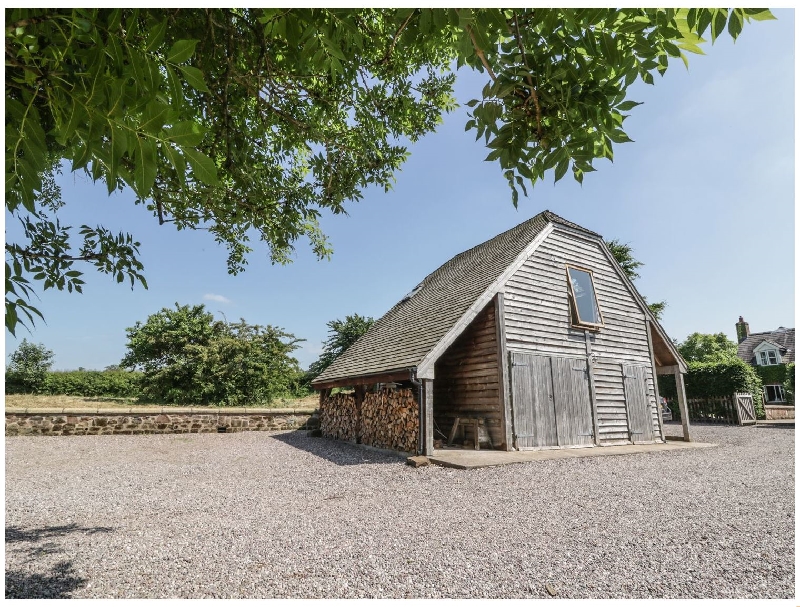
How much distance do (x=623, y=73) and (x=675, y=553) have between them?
12.2ft

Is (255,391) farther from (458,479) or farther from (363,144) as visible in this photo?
(363,144)

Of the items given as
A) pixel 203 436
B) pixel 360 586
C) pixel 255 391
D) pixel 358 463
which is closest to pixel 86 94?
pixel 360 586

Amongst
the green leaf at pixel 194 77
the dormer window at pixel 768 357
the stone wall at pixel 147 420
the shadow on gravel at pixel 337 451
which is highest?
the dormer window at pixel 768 357

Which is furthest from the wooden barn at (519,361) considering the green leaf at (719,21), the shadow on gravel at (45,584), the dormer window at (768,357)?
the dormer window at (768,357)

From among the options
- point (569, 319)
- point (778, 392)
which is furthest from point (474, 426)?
point (778, 392)

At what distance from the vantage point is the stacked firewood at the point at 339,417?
39.5 feet

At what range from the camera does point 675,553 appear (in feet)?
11.8

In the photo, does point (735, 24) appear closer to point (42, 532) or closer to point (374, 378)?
point (42, 532)

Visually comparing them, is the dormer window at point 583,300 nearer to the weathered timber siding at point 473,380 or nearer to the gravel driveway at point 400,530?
the weathered timber siding at point 473,380

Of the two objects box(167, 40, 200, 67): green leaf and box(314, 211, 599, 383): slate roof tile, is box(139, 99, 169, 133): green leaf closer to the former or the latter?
box(167, 40, 200, 67): green leaf

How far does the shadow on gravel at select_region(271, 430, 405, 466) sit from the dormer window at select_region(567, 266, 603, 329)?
615 cm

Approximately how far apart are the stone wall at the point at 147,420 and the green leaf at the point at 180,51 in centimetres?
1395

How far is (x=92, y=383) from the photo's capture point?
19344mm

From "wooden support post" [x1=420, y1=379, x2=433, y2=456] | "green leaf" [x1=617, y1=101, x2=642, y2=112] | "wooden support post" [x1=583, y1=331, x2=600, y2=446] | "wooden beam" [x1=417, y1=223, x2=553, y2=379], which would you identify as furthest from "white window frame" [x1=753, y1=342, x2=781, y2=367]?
"green leaf" [x1=617, y1=101, x2=642, y2=112]
